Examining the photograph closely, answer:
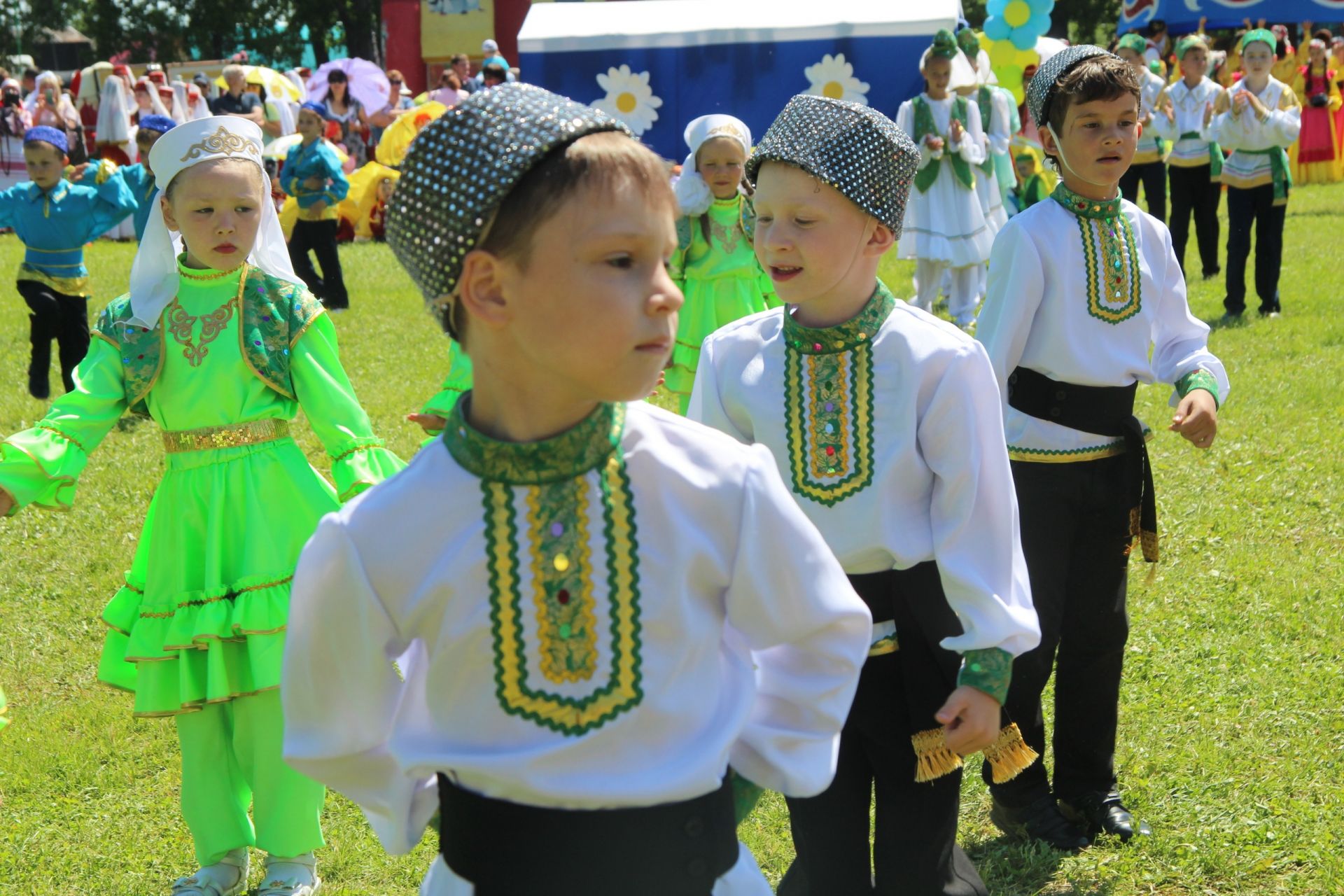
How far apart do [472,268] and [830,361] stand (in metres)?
1.18

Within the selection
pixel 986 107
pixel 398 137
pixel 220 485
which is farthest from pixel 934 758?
pixel 398 137

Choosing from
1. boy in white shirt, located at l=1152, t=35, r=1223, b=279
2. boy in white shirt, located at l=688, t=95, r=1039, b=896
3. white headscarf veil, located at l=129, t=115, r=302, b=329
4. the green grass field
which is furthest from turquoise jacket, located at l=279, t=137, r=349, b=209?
boy in white shirt, located at l=688, t=95, r=1039, b=896

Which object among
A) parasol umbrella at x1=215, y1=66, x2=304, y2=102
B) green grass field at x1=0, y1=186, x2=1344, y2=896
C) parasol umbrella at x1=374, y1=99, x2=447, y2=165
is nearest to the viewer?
green grass field at x1=0, y1=186, x2=1344, y2=896

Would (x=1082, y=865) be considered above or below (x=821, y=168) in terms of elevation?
below

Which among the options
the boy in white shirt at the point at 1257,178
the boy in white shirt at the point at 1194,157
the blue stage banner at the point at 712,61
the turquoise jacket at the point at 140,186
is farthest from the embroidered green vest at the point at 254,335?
the blue stage banner at the point at 712,61

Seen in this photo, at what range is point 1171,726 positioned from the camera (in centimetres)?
478

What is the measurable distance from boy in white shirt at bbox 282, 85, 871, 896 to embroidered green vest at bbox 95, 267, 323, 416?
6.63 feet

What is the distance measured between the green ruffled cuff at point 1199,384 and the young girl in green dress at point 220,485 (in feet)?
6.88

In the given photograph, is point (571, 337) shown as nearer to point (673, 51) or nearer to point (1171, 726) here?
point (1171, 726)

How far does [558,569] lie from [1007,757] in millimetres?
1599

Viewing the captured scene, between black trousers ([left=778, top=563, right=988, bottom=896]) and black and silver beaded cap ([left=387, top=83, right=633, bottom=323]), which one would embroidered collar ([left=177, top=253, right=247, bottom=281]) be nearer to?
black trousers ([left=778, top=563, right=988, bottom=896])

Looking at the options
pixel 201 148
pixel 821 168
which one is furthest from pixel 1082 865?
pixel 201 148

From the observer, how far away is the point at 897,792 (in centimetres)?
292

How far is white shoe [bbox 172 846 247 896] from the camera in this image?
3832mm
